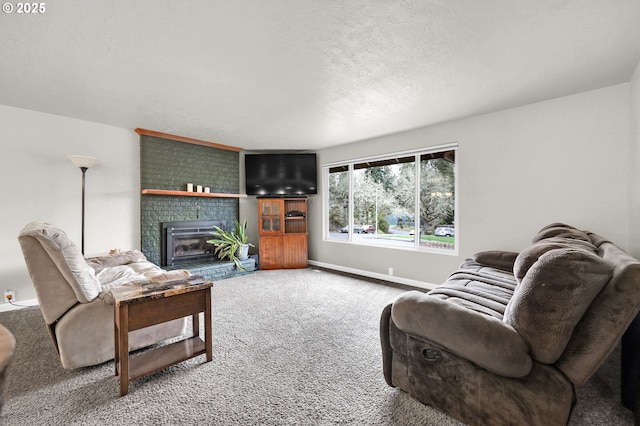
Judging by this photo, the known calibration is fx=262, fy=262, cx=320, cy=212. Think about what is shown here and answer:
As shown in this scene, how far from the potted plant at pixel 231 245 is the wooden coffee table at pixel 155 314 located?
2.67m

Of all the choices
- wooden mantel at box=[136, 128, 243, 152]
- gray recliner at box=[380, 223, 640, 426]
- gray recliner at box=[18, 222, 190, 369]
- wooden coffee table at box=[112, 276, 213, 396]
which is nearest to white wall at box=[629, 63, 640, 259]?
gray recliner at box=[380, 223, 640, 426]

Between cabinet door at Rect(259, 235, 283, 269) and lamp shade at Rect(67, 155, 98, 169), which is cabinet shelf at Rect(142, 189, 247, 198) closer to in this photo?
lamp shade at Rect(67, 155, 98, 169)

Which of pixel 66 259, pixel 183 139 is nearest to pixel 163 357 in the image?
pixel 66 259

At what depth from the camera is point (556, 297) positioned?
3.67ft

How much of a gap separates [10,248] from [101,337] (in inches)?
103

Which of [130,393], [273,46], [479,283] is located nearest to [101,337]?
[130,393]

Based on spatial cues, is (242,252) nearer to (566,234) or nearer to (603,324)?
(566,234)

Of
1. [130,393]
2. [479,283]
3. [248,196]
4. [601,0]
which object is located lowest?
[130,393]

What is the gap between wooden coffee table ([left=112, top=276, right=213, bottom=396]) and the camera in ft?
5.36

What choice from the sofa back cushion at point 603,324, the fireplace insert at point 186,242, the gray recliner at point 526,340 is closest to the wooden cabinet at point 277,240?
the fireplace insert at point 186,242

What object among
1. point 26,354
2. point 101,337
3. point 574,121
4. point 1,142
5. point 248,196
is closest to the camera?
point 101,337

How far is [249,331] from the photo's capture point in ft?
8.25

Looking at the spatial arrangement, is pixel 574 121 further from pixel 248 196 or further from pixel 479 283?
pixel 248 196

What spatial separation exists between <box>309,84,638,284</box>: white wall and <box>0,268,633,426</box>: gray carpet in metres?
1.45
